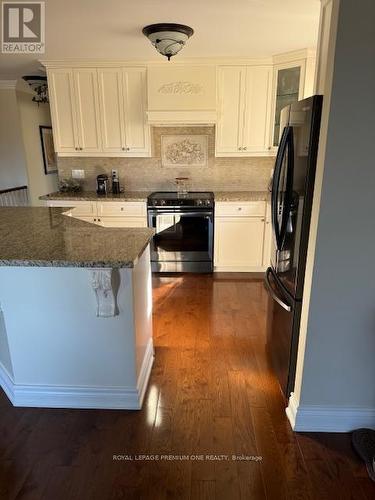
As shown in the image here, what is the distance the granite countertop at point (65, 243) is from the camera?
1.65m

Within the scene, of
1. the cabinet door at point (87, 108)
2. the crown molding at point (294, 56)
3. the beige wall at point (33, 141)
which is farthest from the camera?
the beige wall at point (33, 141)

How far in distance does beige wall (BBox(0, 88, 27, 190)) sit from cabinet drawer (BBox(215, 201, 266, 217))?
3.68 m

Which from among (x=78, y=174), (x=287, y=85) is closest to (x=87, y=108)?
(x=78, y=174)

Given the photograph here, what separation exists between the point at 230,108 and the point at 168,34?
142cm

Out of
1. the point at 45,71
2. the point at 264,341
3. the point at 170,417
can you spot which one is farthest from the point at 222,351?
the point at 45,71

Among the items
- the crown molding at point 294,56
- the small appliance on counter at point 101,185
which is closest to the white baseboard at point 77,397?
the small appliance on counter at point 101,185

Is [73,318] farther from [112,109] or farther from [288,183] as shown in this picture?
[112,109]

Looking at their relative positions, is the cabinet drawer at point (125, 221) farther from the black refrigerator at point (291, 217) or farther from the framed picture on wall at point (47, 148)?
the framed picture on wall at point (47, 148)

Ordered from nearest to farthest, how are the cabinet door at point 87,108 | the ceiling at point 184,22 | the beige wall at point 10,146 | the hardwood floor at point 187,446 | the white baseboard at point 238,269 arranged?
the hardwood floor at point 187,446 < the ceiling at point 184,22 < the cabinet door at point 87,108 < the white baseboard at point 238,269 < the beige wall at point 10,146

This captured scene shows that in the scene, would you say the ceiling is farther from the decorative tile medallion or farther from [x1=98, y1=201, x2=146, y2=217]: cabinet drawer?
[x1=98, y1=201, x2=146, y2=217]: cabinet drawer

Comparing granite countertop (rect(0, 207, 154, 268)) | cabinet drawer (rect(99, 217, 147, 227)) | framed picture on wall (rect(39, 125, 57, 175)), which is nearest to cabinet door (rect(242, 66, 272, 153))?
cabinet drawer (rect(99, 217, 147, 227))

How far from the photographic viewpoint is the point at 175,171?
447 cm

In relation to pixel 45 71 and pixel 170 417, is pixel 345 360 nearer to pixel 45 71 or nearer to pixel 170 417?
pixel 170 417

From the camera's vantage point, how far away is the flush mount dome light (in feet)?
8.66
